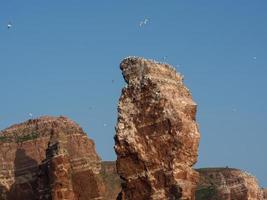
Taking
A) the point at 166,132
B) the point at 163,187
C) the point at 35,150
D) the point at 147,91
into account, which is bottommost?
the point at 163,187

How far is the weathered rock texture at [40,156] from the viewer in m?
93.6

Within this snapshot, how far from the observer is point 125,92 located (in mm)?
29031

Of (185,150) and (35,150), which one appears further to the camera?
(35,150)

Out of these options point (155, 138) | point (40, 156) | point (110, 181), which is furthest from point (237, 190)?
point (155, 138)

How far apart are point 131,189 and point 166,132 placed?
2.64 m

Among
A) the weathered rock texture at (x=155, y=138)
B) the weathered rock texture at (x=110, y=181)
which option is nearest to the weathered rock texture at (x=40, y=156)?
the weathered rock texture at (x=110, y=181)

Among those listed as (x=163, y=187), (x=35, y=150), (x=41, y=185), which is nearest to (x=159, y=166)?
(x=163, y=187)

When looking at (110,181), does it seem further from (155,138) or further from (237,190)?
(155,138)

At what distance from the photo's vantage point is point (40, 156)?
351ft

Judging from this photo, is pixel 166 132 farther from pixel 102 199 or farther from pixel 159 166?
pixel 102 199

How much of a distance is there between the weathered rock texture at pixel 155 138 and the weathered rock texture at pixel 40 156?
54.1m

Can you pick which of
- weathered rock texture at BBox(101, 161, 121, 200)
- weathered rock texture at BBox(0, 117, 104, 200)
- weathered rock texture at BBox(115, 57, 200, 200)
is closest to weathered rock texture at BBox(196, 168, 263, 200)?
weathered rock texture at BBox(101, 161, 121, 200)

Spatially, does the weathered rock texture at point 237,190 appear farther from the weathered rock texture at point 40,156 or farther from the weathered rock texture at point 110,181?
the weathered rock texture at point 40,156

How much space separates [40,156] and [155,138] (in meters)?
80.4
